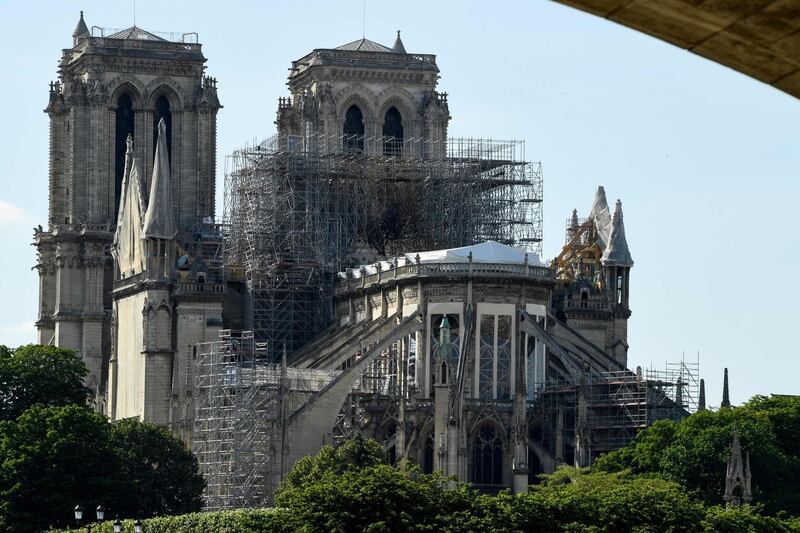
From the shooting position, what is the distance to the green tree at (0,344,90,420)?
3767 inches

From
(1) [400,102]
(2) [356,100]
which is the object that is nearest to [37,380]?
(2) [356,100]

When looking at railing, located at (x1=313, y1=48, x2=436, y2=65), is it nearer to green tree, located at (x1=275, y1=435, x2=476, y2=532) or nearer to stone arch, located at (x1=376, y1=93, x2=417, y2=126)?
stone arch, located at (x1=376, y1=93, x2=417, y2=126)

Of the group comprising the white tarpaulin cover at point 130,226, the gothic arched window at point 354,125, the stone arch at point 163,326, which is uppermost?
the gothic arched window at point 354,125

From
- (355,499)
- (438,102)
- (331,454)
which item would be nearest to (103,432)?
(331,454)

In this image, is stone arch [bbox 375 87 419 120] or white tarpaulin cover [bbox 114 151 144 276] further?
stone arch [bbox 375 87 419 120]

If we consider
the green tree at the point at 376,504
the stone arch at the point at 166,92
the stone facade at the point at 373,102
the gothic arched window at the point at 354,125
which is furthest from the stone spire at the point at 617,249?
the green tree at the point at 376,504

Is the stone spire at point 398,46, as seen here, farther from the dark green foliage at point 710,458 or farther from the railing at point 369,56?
the dark green foliage at point 710,458

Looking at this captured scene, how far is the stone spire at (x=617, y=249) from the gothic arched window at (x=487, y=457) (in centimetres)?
1957

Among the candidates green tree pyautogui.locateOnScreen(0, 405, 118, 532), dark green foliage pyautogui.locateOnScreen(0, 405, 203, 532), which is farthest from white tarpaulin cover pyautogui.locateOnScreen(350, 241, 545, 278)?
green tree pyautogui.locateOnScreen(0, 405, 118, 532)

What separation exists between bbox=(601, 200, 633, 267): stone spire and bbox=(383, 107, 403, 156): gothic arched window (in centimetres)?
1307

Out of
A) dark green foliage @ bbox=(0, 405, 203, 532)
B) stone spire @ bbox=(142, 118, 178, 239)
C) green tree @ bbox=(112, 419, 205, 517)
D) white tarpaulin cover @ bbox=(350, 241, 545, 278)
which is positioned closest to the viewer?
dark green foliage @ bbox=(0, 405, 203, 532)

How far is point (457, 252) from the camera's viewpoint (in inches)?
3703

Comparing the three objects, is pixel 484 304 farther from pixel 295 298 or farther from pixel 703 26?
pixel 703 26

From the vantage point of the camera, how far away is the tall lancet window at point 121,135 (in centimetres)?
11919
